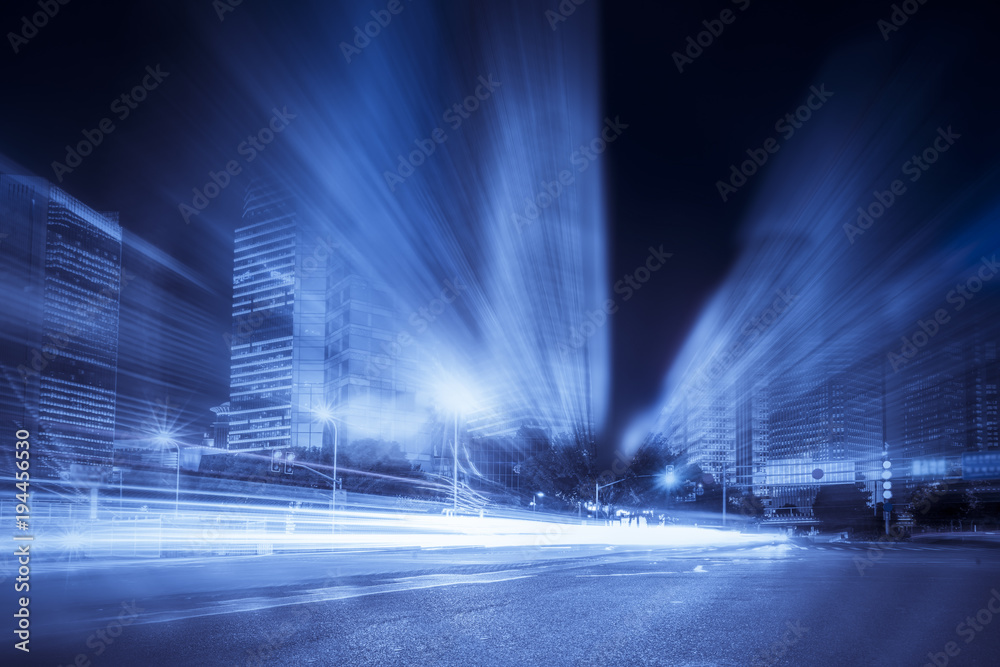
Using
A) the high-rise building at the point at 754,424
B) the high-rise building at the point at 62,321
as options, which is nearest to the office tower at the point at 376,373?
the high-rise building at the point at 754,424

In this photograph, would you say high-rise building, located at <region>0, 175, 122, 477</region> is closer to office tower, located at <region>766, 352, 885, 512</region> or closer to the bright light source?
office tower, located at <region>766, 352, 885, 512</region>

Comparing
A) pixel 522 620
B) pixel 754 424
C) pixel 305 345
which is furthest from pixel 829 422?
pixel 305 345

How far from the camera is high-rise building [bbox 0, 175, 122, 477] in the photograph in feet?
82.2

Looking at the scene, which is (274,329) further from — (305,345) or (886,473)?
(886,473)

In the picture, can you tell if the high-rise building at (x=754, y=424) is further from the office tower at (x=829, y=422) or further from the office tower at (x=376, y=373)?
the office tower at (x=376, y=373)

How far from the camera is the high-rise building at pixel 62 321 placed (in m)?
25.0

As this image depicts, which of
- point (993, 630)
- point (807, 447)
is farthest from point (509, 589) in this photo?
point (807, 447)

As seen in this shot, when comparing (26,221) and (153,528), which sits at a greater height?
(26,221)

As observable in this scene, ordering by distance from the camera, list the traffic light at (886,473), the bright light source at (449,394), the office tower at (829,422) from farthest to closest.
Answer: the bright light source at (449,394) → the office tower at (829,422) → the traffic light at (886,473)

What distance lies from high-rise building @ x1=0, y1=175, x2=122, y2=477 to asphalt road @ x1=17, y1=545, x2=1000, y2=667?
11.8 metres

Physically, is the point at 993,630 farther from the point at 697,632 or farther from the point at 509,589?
the point at 509,589

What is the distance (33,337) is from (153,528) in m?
8.77

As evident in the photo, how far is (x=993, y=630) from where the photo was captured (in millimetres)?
9180

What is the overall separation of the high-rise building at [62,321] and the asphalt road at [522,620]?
11811 millimetres
